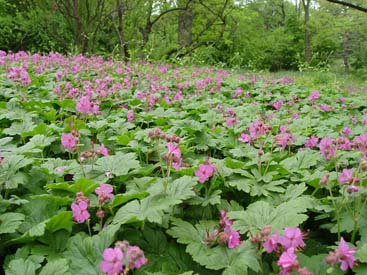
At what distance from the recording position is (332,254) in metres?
1.25

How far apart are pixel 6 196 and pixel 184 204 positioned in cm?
90

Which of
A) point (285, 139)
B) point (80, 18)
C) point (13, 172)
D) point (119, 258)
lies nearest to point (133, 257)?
point (119, 258)

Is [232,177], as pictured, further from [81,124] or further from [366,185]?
[81,124]

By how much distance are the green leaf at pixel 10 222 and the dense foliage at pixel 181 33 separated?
9.21 metres

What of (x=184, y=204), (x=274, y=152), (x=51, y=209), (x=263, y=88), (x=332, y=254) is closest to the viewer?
(x=332, y=254)

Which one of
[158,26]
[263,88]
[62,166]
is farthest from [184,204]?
[158,26]

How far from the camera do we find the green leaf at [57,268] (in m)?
1.44

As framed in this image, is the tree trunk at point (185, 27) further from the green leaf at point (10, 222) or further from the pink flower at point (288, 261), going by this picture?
the pink flower at point (288, 261)

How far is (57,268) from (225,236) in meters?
0.64

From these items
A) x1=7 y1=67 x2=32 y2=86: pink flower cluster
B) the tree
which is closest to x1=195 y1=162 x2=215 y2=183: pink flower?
x1=7 y1=67 x2=32 y2=86: pink flower cluster

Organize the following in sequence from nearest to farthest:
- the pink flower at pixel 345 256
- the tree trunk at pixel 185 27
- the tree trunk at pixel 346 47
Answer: the pink flower at pixel 345 256 → the tree trunk at pixel 185 27 → the tree trunk at pixel 346 47

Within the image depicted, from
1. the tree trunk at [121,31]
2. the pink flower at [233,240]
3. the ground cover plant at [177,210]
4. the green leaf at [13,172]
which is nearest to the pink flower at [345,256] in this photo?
the ground cover plant at [177,210]

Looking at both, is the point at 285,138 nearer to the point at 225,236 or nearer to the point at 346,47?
the point at 225,236

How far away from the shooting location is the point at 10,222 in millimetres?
1692
